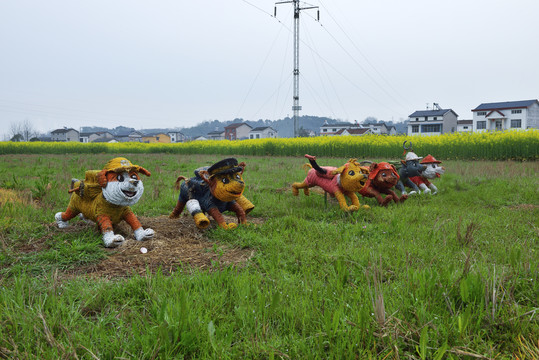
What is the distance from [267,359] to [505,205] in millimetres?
5968

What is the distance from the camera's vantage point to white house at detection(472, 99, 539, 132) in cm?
5934

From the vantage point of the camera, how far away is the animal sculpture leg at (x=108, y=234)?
3430mm

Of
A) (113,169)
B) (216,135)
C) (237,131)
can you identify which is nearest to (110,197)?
(113,169)

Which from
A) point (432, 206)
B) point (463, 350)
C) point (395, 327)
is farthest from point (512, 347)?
point (432, 206)

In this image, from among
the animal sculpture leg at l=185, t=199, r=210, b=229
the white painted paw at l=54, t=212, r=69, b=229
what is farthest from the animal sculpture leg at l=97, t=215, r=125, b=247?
the animal sculpture leg at l=185, t=199, r=210, b=229

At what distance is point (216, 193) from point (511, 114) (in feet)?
236

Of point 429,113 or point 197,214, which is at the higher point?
point 429,113

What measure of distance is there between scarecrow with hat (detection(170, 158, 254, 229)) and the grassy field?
240 mm

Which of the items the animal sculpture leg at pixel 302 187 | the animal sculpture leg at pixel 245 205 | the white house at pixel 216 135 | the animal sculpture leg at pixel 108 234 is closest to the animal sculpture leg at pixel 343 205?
the animal sculpture leg at pixel 302 187

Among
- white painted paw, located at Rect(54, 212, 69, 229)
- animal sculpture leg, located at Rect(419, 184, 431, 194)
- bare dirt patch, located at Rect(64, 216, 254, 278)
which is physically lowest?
bare dirt patch, located at Rect(64, 216, 254, 278)

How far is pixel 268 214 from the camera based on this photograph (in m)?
5.29

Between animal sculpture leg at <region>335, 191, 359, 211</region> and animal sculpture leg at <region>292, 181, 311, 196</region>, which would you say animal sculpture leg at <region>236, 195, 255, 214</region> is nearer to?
animal sculpture leg at <region>335, 191, 359, 211</region>

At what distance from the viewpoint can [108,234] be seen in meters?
3.49

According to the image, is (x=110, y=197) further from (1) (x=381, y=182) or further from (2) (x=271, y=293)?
(1) (x=381, y=182)
